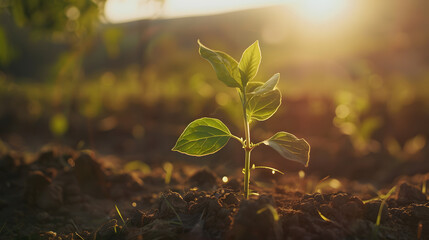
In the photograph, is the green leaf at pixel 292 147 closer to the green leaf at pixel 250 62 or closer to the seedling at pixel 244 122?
the seedling at pixel 244 122

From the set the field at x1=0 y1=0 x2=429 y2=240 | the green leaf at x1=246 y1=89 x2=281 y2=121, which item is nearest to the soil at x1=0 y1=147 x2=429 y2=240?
the field at x1=0 y1=0 x2=429 y2=240

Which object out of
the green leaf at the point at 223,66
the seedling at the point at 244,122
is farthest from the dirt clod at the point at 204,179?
the green leaf at the point at 223,66

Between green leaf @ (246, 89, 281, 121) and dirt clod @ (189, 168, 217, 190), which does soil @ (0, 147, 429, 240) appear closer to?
dirt clod @ (189, 168, 217, 190)

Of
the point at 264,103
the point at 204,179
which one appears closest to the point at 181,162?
the point at 204,179

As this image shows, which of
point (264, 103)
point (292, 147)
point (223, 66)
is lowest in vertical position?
point (292, 147)

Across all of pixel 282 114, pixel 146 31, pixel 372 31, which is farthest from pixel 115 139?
pixel 372 31

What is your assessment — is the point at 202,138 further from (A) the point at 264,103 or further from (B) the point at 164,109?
(B) the point at 164,109

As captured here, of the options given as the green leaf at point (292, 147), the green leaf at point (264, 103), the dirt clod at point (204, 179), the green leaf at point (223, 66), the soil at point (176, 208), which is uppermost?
the green leaf at point (223, 66)
